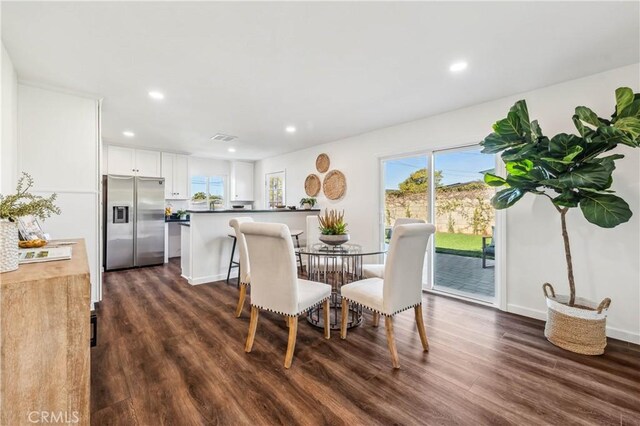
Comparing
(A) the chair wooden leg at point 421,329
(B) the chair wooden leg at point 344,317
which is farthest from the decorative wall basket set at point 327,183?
(A) the chair wooden leg at point 421,329

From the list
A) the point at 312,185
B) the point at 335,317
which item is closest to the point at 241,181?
the point at 312,185

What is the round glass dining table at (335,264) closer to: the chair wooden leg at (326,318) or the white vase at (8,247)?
the chair wooden leg at (326,318)

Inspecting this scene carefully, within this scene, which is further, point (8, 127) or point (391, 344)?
point (8, 127)

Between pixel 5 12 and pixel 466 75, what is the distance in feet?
11.2

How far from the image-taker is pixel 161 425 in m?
1.49

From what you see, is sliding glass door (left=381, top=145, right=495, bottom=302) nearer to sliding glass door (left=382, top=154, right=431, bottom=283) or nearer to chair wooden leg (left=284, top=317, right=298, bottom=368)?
sliding glass door (left=382, top=154, right=431, bottom=283)

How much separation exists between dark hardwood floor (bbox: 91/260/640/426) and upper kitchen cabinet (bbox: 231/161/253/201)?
14.6 ft

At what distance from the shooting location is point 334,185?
16.4 ft

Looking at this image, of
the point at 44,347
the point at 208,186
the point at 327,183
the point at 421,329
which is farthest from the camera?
the point at 208,186

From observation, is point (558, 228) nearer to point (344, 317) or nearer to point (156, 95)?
point (344, 317)

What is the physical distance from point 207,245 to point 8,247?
3067 millimetres

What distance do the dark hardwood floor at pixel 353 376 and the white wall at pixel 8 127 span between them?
1509 millimetres

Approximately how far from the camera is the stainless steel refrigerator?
4.83 m

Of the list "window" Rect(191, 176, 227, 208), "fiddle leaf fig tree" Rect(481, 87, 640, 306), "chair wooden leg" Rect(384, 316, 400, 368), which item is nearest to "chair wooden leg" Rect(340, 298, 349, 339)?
"chair wooden leg" Rect(384, 316, 400, 368)
